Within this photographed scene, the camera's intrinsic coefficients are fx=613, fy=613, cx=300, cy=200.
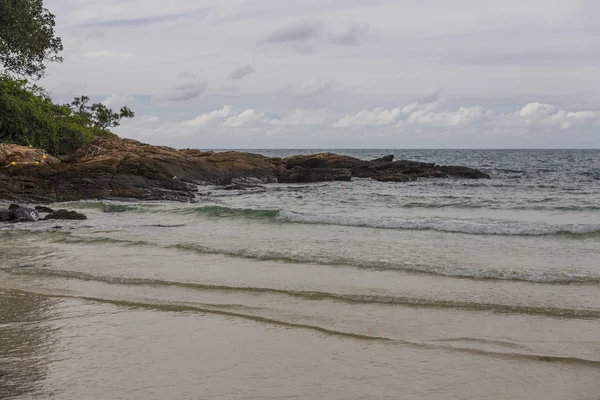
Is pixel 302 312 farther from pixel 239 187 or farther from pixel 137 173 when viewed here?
pixel 239 187

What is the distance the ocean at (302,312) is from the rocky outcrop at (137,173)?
8.72 m

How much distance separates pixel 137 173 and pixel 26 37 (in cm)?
819

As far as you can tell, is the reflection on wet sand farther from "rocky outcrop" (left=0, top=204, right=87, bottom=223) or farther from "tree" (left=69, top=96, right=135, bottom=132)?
"tree" (left=69, top=96, right=135, bottom=132)

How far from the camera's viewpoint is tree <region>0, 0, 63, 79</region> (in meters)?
27.9

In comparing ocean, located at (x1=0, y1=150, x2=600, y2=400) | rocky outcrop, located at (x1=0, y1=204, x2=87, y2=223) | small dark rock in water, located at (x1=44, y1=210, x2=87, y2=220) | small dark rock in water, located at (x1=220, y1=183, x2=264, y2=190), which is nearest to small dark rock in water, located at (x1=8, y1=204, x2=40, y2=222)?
rocky outcrop, located at (x1=0, y1=204, x2=87, y2=223)

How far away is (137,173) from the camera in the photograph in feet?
95.9

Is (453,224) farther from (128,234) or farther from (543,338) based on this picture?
(543,338)

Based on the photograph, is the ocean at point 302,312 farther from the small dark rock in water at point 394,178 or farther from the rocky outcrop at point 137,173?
the small dark rock in water at point 394,178

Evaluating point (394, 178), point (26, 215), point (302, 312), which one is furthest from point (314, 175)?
point (302, 312)

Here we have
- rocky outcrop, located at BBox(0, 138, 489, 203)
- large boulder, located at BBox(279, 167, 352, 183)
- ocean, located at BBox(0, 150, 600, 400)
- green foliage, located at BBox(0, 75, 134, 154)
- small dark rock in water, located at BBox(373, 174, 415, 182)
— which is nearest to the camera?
ocean, located at BBox(0, 150, 600, 400)

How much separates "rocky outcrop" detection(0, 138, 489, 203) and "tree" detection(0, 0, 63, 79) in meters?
4.51

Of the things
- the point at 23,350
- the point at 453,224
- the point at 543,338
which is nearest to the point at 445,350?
the point at 543,338

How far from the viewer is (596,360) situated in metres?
6.18

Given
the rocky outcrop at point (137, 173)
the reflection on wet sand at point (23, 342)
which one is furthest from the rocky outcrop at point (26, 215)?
the reflection on wet sand at point (23, 342)
